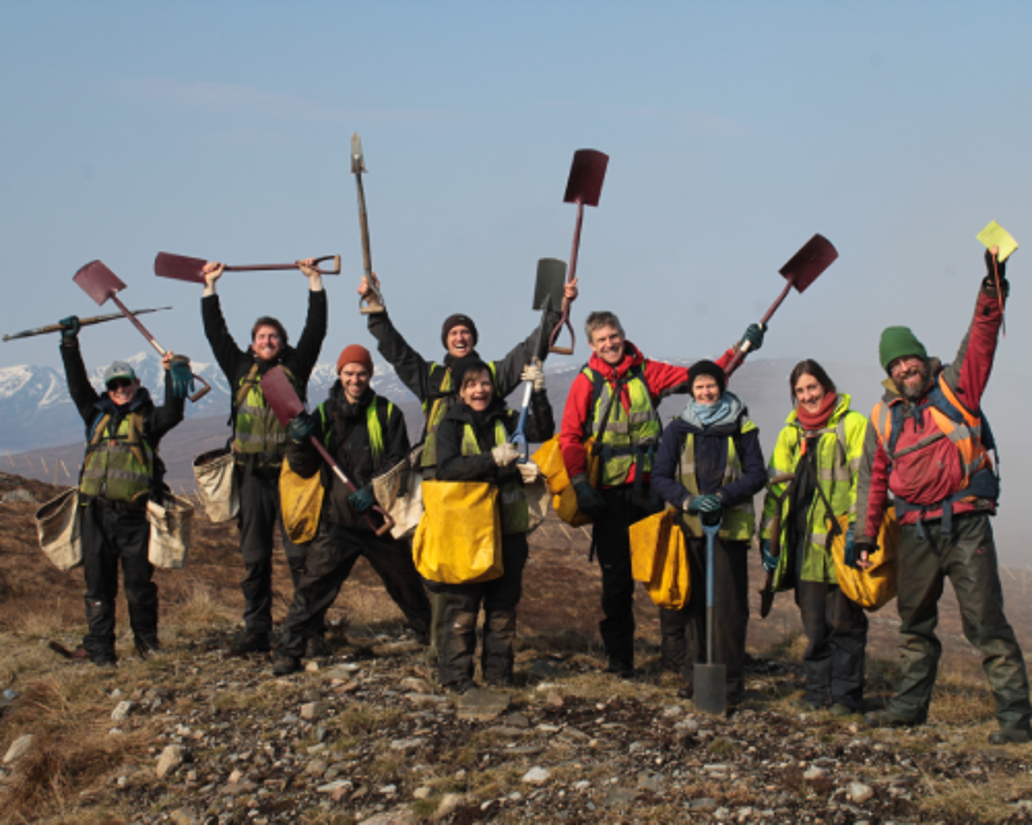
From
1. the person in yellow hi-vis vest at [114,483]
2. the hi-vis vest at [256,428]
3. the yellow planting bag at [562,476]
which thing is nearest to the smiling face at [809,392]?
the yellow planting bag at [562,476]

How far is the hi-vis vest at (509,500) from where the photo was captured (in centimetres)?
613

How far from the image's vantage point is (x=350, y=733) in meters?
5.55

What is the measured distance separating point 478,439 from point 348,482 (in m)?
1.24

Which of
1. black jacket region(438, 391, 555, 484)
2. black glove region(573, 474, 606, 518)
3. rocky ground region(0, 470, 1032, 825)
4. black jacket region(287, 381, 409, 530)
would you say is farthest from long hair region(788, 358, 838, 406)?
black jacket region(287, 381, 409, 530)

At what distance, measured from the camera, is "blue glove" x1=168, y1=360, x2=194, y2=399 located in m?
7.45

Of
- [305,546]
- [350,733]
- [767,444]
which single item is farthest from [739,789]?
[767,444]

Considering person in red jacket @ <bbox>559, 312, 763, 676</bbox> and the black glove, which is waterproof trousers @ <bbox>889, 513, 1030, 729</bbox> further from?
the black glove

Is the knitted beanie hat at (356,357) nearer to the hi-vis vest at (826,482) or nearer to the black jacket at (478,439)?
the black jacket at (478,439)

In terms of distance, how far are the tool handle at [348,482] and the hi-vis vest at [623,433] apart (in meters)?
1.69

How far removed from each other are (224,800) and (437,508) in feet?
6.94

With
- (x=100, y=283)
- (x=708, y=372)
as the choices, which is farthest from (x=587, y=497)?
(x=100, y=283)

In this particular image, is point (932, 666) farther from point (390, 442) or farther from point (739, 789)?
point (390, 442)

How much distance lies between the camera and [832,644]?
234 inches

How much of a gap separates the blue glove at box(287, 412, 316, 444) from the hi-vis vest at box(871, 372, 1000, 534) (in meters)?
4.01
